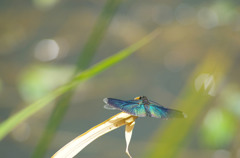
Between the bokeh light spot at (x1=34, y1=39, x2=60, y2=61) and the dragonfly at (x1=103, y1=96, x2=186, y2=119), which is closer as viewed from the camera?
the dragonfly at (x1=103, y1=96, x2=186, y2=119)

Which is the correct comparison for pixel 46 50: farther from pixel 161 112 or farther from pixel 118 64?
pixel 161 112

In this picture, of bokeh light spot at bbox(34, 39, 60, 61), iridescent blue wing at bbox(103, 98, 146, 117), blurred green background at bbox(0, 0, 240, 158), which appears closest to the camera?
iridescent blue wing at bbox(103, 98, 146, 117)

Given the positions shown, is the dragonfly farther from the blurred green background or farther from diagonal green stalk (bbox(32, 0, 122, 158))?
the blurred green background

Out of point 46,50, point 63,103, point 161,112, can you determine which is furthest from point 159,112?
point 46,50

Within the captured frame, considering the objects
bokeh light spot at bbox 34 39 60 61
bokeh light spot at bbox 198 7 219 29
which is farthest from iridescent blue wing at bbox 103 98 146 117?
bokeh light spot at bbox 198 7 219 29

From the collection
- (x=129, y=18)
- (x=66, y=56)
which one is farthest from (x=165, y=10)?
(x=66, y=56)

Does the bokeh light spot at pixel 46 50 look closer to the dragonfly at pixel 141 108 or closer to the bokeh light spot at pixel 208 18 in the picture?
the bokeh light spot at pixel 208 18
